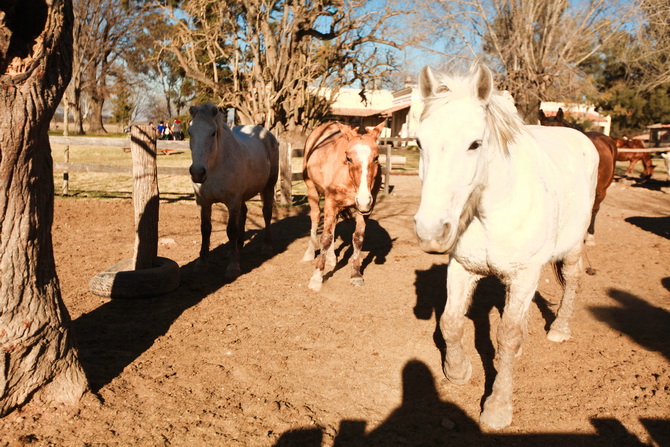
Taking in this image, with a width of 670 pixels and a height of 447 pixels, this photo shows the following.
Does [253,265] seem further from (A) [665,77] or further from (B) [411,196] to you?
(A) [665,77]

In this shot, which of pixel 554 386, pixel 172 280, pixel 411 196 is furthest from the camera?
pixel 411 196

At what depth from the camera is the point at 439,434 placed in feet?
9.41

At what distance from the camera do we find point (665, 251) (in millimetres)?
7539

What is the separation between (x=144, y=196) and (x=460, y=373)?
12.4 ft

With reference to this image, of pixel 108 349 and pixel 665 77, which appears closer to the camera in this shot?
pixel 108 349

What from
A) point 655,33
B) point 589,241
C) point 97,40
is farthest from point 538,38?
point 97,40

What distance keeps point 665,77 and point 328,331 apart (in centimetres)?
1998

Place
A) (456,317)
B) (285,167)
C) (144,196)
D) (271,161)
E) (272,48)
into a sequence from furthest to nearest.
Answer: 1. (272,48)
2. (285,167)
3. (271,161)
4. (144,196)
5. (456,317)

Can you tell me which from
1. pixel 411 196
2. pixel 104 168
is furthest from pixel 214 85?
pixel 411 196

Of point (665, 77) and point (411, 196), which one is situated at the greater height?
point (665, 77)

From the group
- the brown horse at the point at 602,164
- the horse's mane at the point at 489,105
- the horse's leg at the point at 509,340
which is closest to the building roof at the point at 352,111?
the brown horse at the point at 602,164

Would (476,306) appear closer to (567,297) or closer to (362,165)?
(567,297)

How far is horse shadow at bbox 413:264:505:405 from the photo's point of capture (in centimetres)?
395

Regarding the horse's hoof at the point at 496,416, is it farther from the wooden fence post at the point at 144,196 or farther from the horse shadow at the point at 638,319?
the wooden fence post at the point at 144,196
